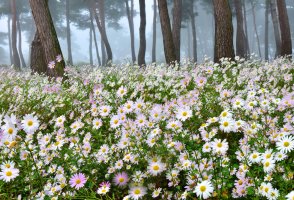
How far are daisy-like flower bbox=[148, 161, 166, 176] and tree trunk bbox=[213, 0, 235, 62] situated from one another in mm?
7134

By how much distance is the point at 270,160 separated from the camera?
2.03m

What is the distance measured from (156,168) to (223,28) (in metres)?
7.21

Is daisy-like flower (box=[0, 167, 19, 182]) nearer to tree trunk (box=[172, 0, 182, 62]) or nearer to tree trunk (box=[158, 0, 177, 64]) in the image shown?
tree trunk (box=[158, 0, 177, 64])

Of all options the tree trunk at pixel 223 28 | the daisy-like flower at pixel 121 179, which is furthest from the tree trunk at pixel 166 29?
the daisy-like flower at pixel 121 179

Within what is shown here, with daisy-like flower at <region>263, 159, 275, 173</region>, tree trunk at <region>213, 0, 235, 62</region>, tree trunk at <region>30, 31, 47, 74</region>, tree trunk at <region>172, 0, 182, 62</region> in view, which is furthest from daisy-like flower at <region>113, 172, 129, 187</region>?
tree trunk at <region>172, 0, 182, 62</region>

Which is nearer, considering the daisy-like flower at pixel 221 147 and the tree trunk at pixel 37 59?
the daisy-like flower at pixel 221 147

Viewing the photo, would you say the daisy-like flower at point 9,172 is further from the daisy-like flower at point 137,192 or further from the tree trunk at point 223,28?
the tree trunk at point 223,28

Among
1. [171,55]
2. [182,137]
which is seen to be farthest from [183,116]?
[171,55]

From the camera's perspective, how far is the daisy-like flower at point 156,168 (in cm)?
239

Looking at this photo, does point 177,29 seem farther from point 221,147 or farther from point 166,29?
point 221,147

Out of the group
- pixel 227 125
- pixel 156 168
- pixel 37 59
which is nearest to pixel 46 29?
pixel 37 59

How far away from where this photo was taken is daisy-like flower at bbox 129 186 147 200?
2.27m

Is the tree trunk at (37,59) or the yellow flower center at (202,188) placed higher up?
the tree trunk at (37,59)

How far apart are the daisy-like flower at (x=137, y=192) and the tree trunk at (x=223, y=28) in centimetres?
728
